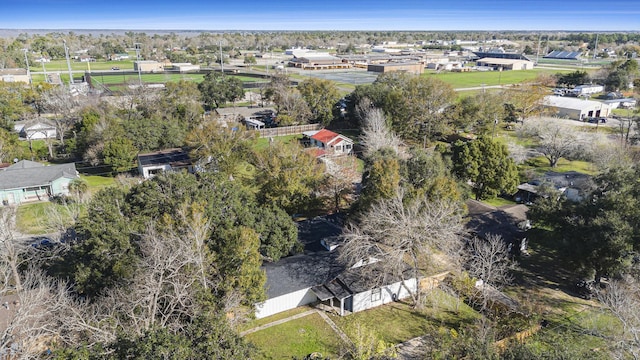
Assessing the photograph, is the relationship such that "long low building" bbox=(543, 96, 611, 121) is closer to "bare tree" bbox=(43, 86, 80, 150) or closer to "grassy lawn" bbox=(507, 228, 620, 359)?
"grassy lawn" bbox=(507, 228, 620, 359)

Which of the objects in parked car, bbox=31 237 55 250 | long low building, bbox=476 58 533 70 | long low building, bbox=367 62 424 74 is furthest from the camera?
long low building, bbox=476 58 533 70

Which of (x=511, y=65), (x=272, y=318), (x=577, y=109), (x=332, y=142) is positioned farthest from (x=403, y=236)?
(x=511, y=65)

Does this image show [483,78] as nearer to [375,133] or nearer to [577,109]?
[577,109]

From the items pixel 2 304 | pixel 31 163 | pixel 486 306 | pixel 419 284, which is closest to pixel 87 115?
pixel 31 163

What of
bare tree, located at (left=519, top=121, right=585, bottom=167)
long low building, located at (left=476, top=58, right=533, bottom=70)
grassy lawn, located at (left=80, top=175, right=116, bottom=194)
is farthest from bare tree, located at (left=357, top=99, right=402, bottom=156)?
long low building, located at (left=476, top=58, right=533, bottom=70)

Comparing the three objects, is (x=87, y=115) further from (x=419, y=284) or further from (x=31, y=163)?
(x=419, y=284)

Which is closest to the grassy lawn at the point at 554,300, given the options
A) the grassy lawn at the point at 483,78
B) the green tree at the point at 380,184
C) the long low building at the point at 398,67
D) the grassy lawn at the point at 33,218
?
the green tree at the point at 380,184
